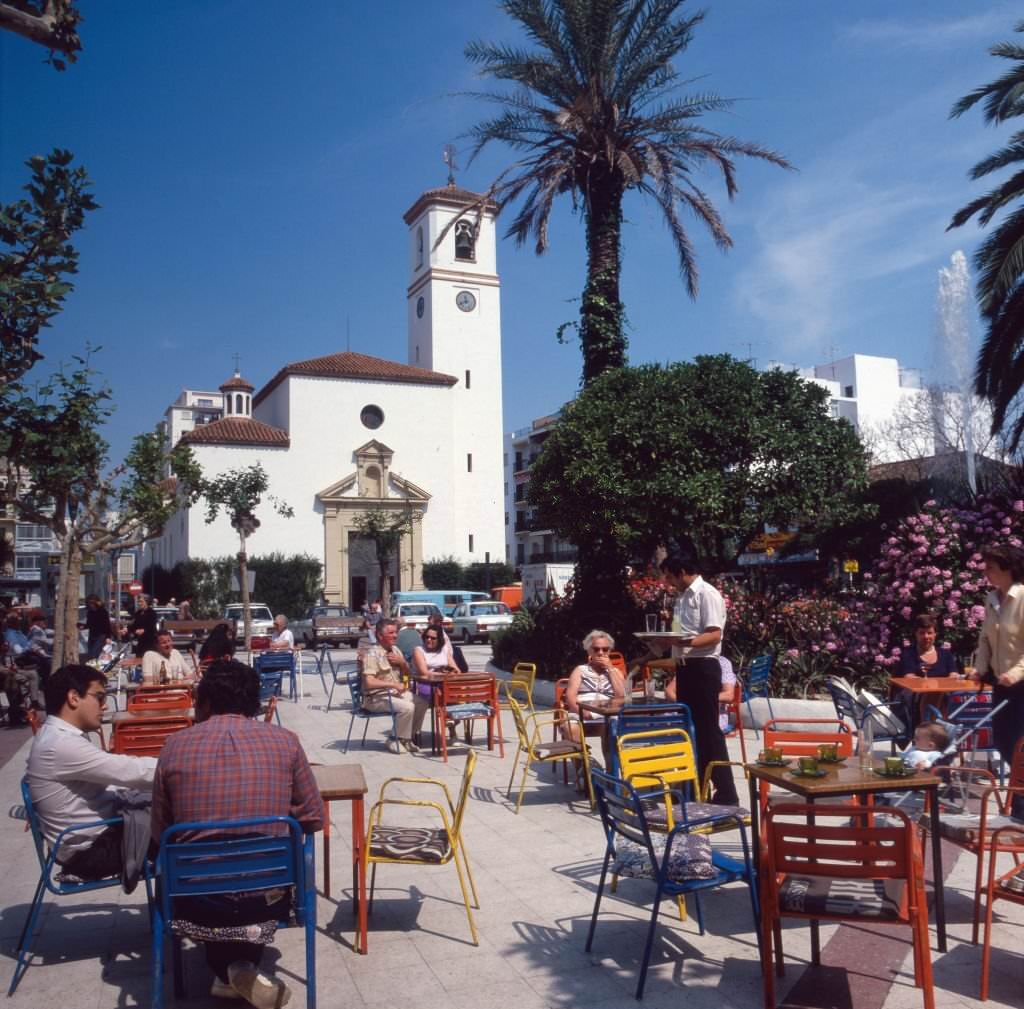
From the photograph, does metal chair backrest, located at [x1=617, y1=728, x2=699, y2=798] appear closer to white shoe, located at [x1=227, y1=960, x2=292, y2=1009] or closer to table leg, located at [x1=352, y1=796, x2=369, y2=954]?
table leg, located at [x1=352, y1=796, x2=369, y2=954]

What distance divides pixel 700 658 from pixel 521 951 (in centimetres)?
258

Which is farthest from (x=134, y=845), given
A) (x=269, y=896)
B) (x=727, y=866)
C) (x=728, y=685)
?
(x=728, y=685)

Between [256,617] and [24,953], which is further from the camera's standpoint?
[256,617]

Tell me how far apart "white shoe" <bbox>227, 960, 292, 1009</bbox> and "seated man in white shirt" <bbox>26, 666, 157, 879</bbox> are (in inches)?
37.6

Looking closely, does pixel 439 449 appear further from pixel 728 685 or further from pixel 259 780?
pixel 259 780

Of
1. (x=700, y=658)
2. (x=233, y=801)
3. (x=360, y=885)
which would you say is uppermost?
(x=700, y=658)

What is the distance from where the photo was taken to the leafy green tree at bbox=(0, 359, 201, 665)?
28.7 feet

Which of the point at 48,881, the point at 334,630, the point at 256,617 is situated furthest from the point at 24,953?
the point at 256,617

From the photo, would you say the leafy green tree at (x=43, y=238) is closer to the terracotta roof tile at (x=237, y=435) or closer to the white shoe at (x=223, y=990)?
the white shoe at (x=223, y=990)

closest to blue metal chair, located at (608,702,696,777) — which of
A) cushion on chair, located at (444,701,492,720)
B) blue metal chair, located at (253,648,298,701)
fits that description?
cushion on chair, located at (444,701,492,720)

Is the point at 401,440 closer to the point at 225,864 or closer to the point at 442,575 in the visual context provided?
the point at 442,575

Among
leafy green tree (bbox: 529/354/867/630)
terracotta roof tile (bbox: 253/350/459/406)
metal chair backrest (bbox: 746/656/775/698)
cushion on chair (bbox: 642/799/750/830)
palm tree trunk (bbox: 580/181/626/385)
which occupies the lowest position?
cushion on chair (bbox: 642/799/750/830)

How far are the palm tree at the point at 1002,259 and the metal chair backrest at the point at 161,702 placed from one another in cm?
1292

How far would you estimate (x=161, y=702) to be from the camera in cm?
805
